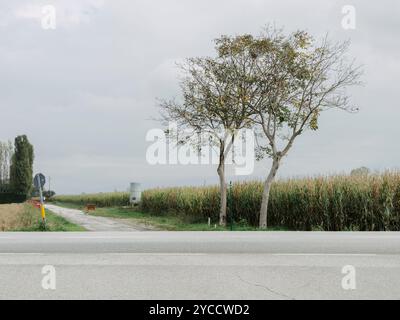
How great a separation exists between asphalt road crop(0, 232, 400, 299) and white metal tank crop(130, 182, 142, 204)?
39057mm

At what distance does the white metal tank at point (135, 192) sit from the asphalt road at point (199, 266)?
3906cm

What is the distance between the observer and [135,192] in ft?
170

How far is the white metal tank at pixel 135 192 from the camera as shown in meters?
51.4

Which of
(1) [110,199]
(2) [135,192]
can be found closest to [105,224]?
(2) [135,192]

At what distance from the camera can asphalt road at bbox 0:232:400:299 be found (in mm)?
7117

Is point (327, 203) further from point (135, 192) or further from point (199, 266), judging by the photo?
point (135, 192)

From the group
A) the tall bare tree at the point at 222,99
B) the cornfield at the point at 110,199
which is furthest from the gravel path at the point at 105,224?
the cornfield at the point at 110,199

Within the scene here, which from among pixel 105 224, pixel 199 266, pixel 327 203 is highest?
pixel 327 203

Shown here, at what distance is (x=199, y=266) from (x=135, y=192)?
1702 inches

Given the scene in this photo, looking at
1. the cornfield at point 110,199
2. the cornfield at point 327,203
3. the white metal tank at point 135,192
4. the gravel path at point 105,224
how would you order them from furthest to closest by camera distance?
the cornfield at point 110,199 → the white metal tank at point 135,192 → the gravel path at point 105,224 → the cornfield at point 327,203

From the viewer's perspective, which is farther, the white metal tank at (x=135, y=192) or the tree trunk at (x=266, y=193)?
the white metal tank at (x=135, y=192)

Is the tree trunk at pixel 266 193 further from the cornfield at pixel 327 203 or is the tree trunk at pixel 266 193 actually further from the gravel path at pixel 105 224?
the gravel path at pixel 105 224

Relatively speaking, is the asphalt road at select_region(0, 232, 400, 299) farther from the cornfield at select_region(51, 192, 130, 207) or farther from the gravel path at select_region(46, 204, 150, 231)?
the cornfield at select_region(51, 192, 130, 207)

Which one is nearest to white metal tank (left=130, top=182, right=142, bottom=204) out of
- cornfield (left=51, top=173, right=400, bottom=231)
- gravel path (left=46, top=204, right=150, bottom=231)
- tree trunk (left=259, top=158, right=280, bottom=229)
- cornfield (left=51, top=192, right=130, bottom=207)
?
cornfield (left=51, top=192, right=130, bottom=207)
